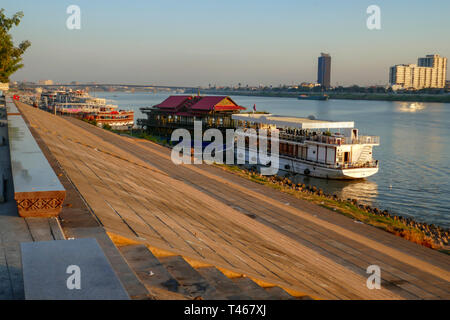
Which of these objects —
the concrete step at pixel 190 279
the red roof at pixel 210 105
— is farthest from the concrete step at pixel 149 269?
the red roof at pixel 210 105

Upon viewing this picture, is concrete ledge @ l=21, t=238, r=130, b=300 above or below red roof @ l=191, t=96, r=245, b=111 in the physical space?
below

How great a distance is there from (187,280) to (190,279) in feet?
0.19

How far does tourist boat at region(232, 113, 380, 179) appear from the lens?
1515 inches

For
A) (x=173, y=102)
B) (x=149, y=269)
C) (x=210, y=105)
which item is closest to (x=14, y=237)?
(x=149, y=269)

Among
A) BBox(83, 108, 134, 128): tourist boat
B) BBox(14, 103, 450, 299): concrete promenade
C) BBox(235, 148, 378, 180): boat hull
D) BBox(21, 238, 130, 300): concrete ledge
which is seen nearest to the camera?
BBox(21, 238, 130, 300): concrete ledge

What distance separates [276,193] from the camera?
22.6 metres

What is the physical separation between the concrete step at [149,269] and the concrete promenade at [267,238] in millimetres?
419

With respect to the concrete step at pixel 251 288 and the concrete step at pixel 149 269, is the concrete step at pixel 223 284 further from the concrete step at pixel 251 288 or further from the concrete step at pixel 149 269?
the concrete step at pixel 149 269

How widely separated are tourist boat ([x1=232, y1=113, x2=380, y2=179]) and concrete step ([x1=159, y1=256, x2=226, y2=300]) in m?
33.4

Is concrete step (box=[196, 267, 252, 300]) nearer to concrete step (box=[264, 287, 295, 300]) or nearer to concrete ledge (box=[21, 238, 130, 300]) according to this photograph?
concrete step (box=[264, 287, 295, 300])

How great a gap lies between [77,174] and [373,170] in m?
31.4

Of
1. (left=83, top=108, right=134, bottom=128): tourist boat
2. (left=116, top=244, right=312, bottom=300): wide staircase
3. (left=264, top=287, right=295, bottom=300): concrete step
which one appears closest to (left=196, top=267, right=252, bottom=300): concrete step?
(left=116, top=244, right=312, bottom=300): wide staircase

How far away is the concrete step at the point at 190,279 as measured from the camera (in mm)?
5301
